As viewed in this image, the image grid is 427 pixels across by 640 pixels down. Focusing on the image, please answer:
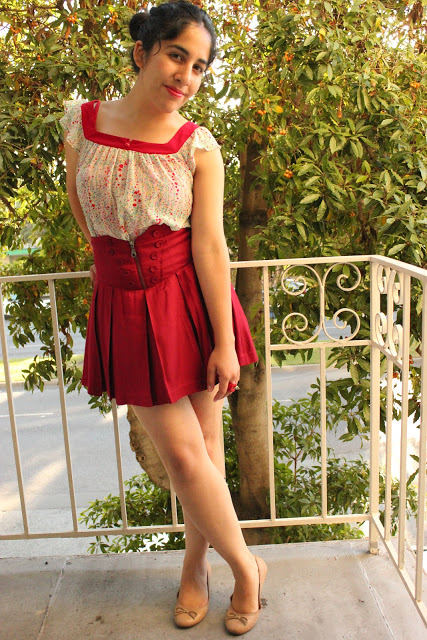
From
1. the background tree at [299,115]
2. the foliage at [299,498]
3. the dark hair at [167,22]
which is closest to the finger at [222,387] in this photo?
the dark hair at [167,22]

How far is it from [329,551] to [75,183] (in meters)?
1.40

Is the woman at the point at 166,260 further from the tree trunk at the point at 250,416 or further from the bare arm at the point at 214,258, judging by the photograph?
the tree trunk at the point at 250,416

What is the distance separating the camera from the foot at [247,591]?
1611mm

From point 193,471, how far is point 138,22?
1.09 metres

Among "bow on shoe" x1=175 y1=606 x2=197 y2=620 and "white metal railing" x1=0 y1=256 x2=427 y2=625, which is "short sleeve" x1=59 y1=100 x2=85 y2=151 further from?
"bow on shoe" x1=175 y1=606 x2=197 y2=620

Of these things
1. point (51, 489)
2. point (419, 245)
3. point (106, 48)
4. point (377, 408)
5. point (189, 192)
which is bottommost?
point (51, 489)

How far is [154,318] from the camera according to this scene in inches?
57.6

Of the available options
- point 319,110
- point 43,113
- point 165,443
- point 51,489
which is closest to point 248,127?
point 319,110

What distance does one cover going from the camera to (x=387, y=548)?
1.89 metres

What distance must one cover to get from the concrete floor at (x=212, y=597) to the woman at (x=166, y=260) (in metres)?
0.13

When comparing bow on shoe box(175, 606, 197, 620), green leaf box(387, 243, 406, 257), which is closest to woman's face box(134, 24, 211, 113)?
green leaf box(387, 243, 406, 257)

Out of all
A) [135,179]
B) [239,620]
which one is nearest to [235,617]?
[239,620]

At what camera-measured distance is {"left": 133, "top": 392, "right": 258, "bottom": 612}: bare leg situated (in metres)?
1.50

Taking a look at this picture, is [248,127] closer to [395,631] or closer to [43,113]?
[43,113]
